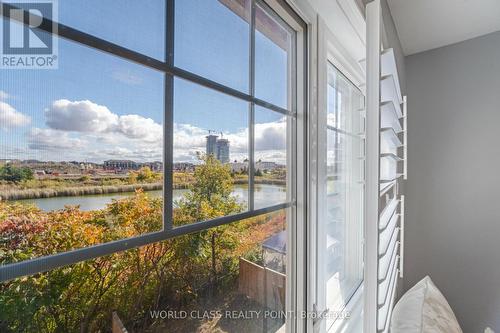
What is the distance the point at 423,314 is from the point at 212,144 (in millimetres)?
989

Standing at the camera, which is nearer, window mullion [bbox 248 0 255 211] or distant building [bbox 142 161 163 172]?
distant building [bbox 142 161 163 172]

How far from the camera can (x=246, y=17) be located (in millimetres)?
711

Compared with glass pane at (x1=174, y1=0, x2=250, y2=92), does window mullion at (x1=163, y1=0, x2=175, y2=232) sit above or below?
below

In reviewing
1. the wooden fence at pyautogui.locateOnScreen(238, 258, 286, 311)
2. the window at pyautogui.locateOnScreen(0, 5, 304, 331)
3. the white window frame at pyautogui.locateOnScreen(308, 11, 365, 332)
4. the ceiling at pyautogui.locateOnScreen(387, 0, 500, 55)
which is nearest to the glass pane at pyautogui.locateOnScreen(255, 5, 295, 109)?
the window at pyautogui.locateOnScreen(0, 5, 304, 331)

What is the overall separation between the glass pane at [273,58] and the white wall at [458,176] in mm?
1423

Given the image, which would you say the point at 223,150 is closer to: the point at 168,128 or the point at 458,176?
the point at 168,128

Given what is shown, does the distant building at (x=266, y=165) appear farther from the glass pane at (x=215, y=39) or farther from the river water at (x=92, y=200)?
the glass pane at (x=215, y=39)

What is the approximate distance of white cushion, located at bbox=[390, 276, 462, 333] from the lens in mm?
838

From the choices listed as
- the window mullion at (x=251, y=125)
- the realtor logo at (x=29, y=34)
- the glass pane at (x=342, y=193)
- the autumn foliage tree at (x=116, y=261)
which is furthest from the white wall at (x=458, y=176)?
the realtor logo at (x=29, y=34)

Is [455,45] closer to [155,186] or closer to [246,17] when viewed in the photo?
[246,17]

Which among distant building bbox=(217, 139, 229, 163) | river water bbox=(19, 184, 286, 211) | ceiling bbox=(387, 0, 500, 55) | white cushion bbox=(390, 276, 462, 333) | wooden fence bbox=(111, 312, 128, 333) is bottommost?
white cushion bbox=(390, 276, 462, 333)

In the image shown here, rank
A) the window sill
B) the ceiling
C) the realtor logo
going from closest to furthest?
the realtor logo < the window sill < the ceiling

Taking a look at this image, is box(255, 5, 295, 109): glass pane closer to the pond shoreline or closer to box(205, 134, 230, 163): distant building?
box(205, 134, 230, 163): distant building

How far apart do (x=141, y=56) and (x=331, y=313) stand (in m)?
1.21
